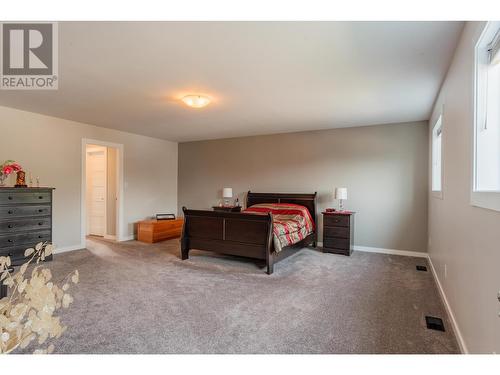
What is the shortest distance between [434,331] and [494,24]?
2.23m

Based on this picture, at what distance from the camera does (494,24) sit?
1469mm

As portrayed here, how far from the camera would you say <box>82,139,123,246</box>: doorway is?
6.05 m

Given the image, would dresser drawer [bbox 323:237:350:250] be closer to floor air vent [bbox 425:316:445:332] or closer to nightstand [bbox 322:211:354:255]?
nightstand [bbox 322:211:354:255]

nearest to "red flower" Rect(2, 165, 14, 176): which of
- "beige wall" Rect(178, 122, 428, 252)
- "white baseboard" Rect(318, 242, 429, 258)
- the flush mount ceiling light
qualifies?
the flush mount ceiling light

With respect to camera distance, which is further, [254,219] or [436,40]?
[254,219]

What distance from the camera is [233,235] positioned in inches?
167

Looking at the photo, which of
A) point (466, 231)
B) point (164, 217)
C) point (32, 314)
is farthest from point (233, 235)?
point (32, 314)

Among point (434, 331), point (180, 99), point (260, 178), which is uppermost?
point (180, 99)

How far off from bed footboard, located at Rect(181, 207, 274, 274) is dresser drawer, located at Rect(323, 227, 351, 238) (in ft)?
5.12

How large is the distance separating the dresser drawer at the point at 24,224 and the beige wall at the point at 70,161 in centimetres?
54

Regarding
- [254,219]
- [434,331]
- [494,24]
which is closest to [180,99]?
[254,219]

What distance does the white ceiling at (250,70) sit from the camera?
2.13 metres
